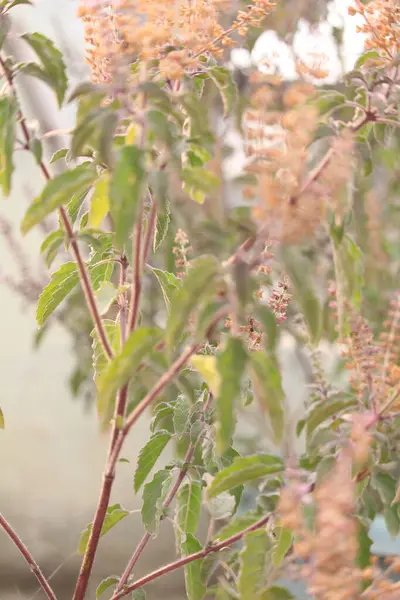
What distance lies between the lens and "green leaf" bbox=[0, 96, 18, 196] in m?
0.50

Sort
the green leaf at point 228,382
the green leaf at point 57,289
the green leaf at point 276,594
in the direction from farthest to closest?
1. the green leaf at point 57,289
2. the green leaf at point 276,594
3. the green leaf at point 228,382

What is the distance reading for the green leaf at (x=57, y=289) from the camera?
67cm

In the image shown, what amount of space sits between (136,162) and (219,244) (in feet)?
0.23

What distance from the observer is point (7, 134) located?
1.66 ft

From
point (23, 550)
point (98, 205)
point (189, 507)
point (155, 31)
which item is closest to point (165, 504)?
point (189, 507)

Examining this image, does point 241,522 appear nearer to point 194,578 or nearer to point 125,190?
point 194,578

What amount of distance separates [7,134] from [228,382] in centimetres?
23

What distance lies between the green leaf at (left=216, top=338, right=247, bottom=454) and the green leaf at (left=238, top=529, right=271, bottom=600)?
161 millimetres

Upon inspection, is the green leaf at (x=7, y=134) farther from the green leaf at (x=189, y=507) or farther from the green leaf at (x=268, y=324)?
the green leaf at (x=189, y=507)

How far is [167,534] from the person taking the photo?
5.25 feet

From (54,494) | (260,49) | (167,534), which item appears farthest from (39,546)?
(260,49)

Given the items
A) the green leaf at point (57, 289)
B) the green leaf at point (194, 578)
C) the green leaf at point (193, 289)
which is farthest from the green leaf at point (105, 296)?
the green leaf at point (194, 578)

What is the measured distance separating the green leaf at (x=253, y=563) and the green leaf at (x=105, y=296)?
0.68ft

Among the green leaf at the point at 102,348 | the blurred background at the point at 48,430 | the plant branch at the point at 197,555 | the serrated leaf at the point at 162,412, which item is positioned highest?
the green leaf at the point at 102,348
